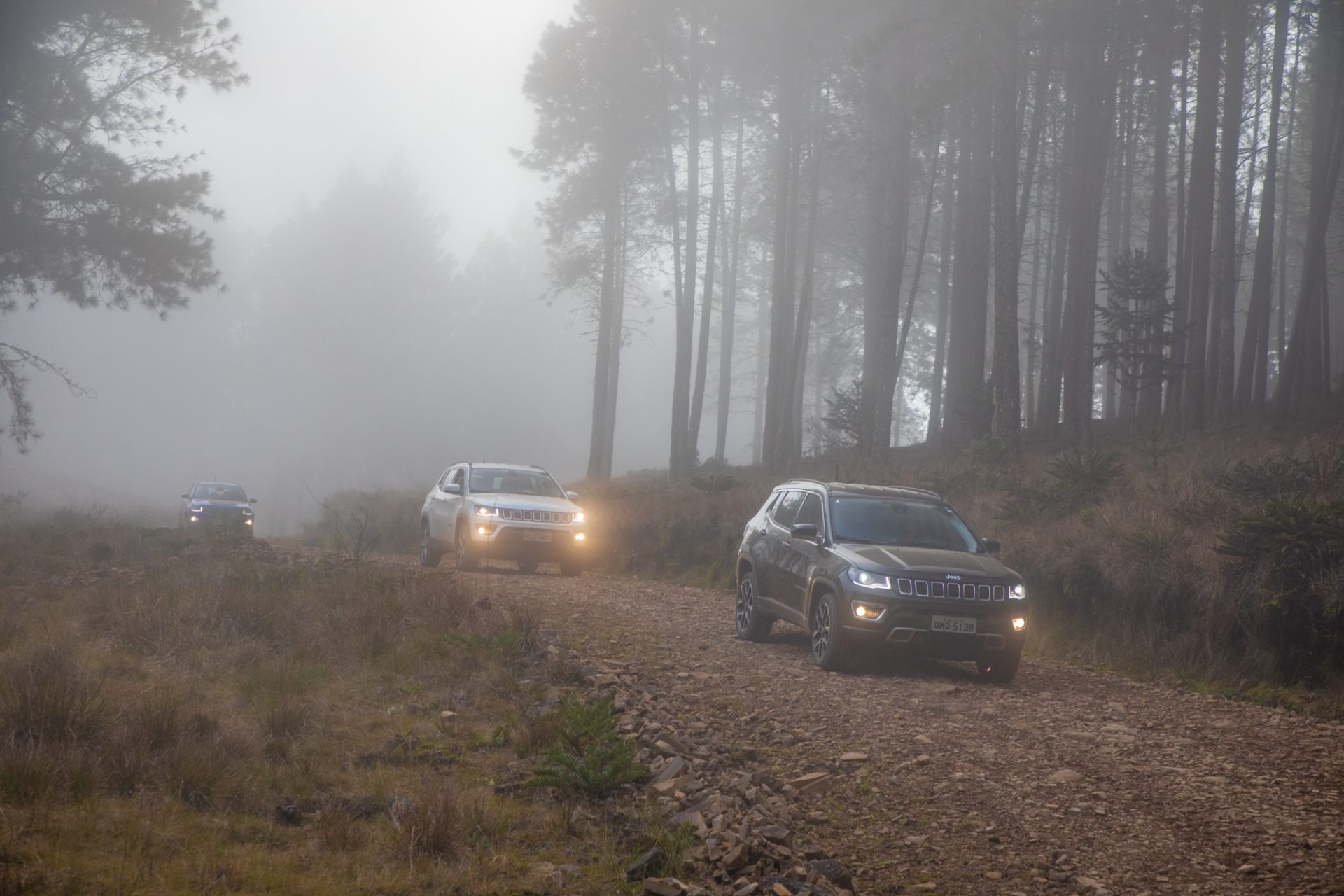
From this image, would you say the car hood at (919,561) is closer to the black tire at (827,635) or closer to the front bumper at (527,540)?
the black tire at (827,635)

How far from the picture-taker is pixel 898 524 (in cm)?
1037

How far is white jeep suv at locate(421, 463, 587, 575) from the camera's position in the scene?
16.5 meters

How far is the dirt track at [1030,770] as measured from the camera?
4.72 metres

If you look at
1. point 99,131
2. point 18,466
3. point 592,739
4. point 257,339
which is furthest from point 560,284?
point 257,339

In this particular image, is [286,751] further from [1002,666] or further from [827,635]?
[1002,666]

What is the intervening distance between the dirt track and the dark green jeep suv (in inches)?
16.0

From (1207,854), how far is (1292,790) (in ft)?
4.88

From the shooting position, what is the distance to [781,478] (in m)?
23.6

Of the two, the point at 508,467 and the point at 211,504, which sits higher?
the point at 508,467

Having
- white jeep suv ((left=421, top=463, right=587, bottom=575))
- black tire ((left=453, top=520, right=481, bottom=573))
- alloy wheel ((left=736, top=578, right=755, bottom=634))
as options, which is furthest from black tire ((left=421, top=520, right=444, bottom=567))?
alloy wheel ((left=736, top=578, right=755, bottom=634))

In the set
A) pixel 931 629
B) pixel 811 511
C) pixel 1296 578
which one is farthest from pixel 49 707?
pixel 1296 578

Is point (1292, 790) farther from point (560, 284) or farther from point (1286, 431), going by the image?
point (560, 284)

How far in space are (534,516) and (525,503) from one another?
32 centimetres

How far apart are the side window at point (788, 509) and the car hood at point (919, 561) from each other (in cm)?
140
